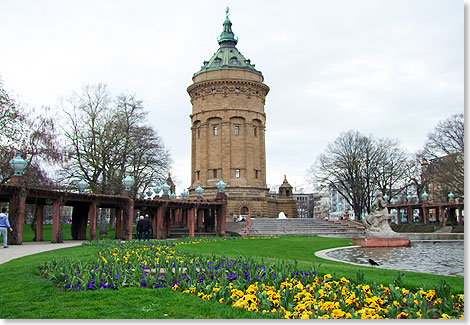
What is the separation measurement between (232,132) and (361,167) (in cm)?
1837

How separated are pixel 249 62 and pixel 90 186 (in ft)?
120

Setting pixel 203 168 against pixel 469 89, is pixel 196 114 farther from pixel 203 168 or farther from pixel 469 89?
pixel 469 89

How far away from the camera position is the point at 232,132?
59.0 metres

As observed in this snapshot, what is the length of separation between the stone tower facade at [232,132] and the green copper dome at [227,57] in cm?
15

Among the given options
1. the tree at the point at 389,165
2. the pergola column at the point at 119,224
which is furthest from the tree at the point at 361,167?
the pergola column at the point at 119,224

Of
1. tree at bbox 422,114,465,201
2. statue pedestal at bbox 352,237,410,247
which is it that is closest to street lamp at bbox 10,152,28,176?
statue pedestal at bbox 352,237,410,247

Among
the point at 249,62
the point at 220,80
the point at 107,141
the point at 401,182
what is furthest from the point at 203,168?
the point at 401,182

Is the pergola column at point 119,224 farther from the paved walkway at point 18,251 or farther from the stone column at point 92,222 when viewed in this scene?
the paved walkway at point 18,251

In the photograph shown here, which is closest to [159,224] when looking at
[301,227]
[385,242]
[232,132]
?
[385,242]

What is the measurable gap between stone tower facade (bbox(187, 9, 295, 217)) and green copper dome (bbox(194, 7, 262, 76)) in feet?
0.49

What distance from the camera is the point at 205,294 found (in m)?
7.03

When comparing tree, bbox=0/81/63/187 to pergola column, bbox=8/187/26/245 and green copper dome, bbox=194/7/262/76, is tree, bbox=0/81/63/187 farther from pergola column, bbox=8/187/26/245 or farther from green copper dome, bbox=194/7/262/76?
green copper dome, bbox=194/7/262/76

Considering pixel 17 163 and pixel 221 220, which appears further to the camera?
pixel 221 220

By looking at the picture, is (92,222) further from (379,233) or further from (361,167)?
(361,167)
